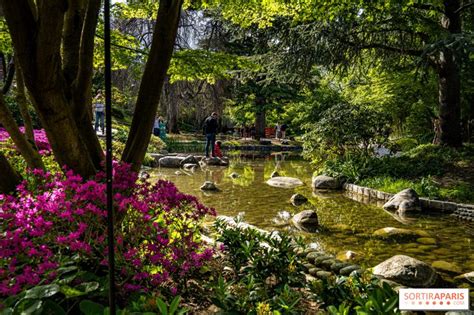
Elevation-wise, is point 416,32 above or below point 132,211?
above

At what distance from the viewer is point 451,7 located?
39.0 ft

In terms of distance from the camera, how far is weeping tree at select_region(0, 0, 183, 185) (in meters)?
2.54

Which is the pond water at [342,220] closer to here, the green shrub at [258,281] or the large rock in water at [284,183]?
the large rock in water at [284,183]

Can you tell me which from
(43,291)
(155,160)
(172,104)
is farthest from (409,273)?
(172,104)

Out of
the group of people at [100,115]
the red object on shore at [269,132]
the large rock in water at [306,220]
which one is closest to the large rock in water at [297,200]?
the large rock in water at [306,220]

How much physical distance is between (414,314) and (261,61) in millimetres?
12702

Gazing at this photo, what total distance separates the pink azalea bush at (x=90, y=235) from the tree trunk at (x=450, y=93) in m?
11.6

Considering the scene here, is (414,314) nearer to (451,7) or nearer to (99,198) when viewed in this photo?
(99,198)

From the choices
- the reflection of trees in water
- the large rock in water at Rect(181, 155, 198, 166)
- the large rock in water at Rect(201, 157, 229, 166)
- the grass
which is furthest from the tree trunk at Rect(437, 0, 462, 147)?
the large rock in water at Rect(181, 155, 198, 166)

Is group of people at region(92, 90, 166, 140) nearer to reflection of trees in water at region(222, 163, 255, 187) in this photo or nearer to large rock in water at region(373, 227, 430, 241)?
reflection of trees in water at region(222, 163, 255, 187)

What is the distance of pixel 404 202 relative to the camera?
26.9 feet

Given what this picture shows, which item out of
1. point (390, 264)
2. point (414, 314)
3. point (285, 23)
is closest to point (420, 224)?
point (390, 264)

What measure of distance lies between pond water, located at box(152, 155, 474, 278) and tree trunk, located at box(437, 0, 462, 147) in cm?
472

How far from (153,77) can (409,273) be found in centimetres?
342
